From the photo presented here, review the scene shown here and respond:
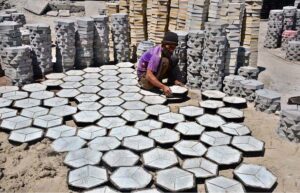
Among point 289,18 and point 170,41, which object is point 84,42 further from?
point 289,18

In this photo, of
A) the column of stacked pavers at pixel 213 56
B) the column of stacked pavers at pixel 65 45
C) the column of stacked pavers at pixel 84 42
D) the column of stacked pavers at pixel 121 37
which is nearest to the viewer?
the column of stacked pavers at pixel 213 56

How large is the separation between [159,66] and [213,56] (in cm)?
93

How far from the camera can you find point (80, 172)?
3781 millimetres

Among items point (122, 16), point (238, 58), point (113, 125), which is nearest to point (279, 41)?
point (238, 58)

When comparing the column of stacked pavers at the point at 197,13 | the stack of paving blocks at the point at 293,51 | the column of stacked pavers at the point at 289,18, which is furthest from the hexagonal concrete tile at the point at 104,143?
the column of stacked pavers at the point at 289,18

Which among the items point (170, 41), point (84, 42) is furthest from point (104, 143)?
point (84, 42)

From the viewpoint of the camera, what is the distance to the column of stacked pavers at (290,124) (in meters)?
4.53

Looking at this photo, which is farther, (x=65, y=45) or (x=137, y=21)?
(x=137, y=21)

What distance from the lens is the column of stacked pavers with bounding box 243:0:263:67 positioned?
6734 millimetres

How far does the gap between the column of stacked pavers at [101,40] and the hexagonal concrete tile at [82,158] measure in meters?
3.28

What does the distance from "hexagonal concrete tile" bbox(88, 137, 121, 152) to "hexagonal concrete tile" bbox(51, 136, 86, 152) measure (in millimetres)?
138

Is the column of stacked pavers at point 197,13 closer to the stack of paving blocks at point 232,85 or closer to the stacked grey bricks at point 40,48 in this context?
the stack of paving blocks at point 232,85

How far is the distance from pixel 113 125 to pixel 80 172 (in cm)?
114

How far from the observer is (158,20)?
7258 millimetres
